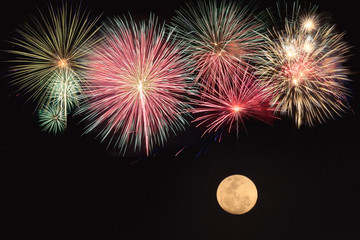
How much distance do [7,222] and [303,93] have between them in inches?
528

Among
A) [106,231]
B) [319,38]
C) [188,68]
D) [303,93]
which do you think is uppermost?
[319,38]

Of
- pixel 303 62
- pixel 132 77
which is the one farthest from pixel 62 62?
pixel 303 62

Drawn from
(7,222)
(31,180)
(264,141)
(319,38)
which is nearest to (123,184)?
(31,180)

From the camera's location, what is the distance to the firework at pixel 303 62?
5.78 metres

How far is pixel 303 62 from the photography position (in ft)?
19.6

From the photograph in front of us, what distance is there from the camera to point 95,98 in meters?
5.96

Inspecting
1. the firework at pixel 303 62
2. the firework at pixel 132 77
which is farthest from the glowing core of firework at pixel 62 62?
the firework at pixel 303 62

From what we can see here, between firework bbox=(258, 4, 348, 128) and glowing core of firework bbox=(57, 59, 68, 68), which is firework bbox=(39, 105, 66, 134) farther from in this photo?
firework bbox=(258, 4, 348, 128)

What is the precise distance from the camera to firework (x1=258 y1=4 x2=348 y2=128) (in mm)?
5781

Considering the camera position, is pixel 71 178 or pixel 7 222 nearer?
pixel 7 222

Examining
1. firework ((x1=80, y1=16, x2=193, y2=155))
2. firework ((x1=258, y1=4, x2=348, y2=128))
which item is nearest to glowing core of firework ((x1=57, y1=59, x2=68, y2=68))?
firework ((x1=80, y1=16, x2=193, y2=155))

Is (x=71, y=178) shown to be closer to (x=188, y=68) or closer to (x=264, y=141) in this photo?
(x=188, y=68)

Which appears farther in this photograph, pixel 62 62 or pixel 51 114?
pixel 51 114

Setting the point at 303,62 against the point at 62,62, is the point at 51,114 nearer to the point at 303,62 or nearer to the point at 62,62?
the point at 62,62
